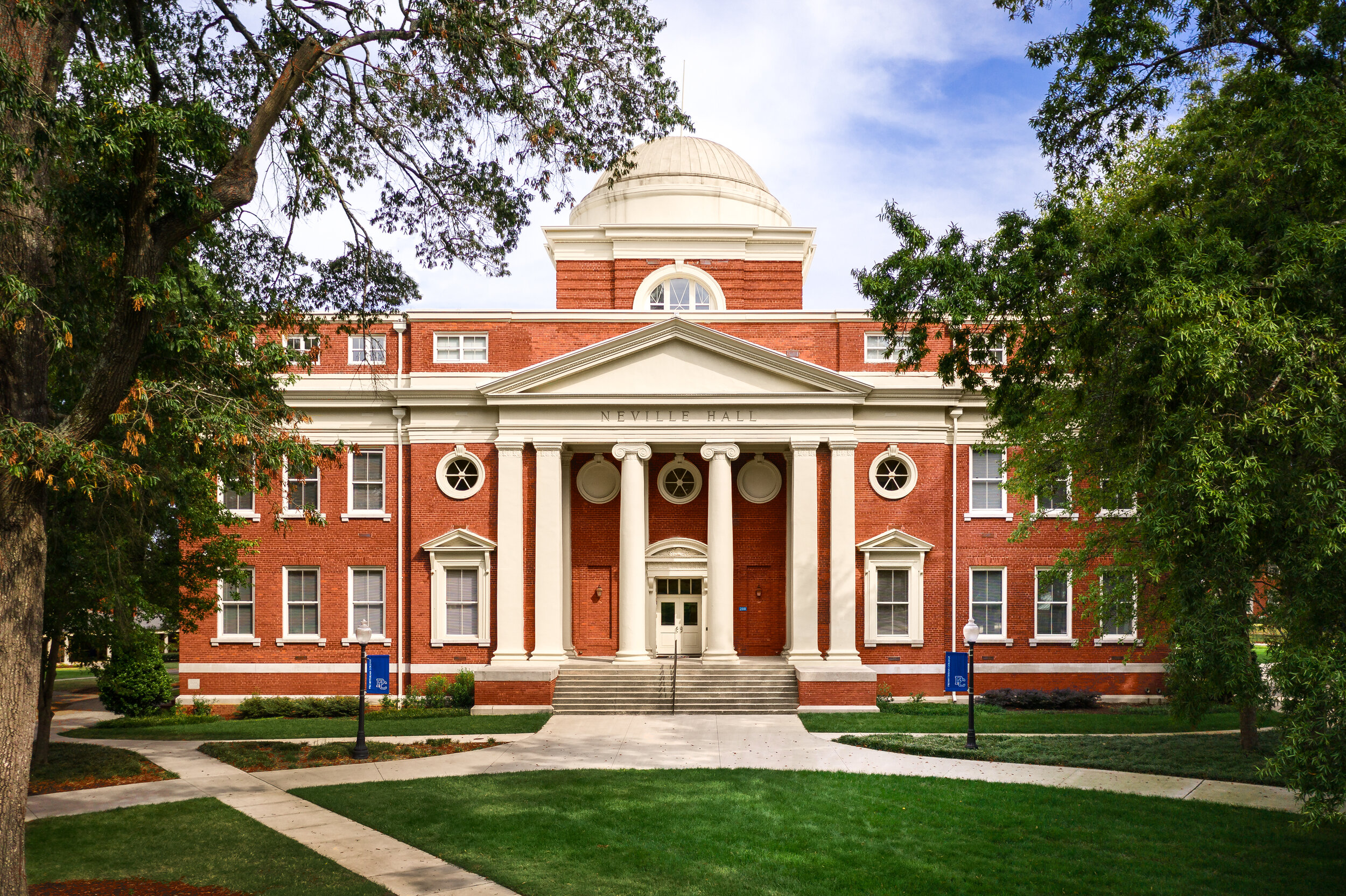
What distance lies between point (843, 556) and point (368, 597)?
13927 mm

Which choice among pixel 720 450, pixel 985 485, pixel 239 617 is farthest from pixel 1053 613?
pixel 239 617

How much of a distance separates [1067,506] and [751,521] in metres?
10.8

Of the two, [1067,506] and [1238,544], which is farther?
[1067,506]

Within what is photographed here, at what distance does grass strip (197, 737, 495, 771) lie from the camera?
16938 millimetres

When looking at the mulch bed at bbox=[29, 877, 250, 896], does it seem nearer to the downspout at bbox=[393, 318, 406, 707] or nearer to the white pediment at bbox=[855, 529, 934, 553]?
the downspout at bbox=[393, 318, 406, 707]

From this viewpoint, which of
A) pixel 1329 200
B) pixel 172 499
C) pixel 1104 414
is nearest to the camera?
pixel 1329 200

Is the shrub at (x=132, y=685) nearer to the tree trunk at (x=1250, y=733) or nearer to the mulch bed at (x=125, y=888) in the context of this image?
the mulch bed at (x=125, y=888)

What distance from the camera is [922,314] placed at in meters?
11.6

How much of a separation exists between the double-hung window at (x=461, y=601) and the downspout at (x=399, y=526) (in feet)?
4.25

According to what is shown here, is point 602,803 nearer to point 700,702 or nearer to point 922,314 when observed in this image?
point 922,314

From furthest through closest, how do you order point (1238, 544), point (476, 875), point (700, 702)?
point (700, 702), point (476, 875), point (1238, 544)

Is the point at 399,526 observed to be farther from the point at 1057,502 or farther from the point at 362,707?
the point at 1057,502

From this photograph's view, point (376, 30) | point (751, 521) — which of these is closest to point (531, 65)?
point (376, 30)

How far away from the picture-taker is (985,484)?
87.6ft
